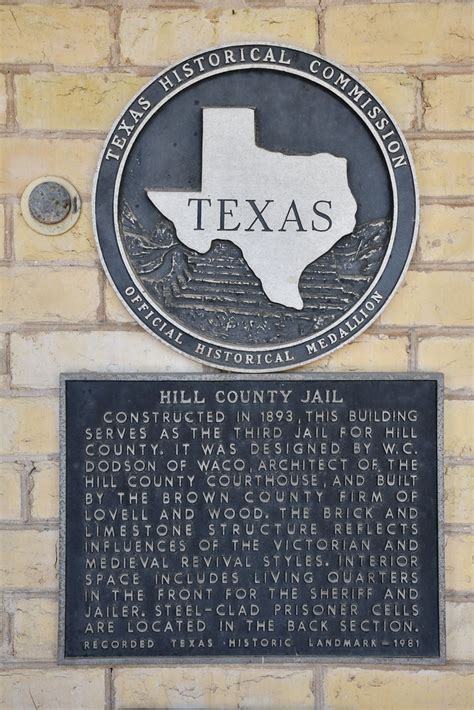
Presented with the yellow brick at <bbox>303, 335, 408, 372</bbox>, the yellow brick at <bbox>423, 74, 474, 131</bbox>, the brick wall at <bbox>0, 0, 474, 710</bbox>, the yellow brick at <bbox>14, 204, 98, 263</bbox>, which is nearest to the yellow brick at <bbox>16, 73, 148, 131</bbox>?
the brick wall at <bbox>0, 0, 474, 710</bbox>

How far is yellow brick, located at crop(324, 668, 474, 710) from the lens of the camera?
219 inches

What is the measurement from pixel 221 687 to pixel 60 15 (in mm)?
3033

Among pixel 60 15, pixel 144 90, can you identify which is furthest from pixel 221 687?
pixel 60 15

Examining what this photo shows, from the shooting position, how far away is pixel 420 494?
555 centimetres

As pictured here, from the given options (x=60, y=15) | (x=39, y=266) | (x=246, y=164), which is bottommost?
(x=39, y=266)

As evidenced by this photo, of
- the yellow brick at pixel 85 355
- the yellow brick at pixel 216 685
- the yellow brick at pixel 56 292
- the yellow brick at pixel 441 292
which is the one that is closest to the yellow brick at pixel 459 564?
the yellow brick at pixel 216 685

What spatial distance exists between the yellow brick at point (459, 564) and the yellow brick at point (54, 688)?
1.58 metres

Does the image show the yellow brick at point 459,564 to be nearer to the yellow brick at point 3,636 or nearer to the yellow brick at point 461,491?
the yellow brick at point 461,491

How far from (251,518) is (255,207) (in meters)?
1.36

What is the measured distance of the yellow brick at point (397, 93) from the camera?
5.60 meters

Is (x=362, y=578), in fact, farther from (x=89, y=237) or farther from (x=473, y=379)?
(x=89, y=237)

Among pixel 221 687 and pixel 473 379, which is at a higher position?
pixel 473 379

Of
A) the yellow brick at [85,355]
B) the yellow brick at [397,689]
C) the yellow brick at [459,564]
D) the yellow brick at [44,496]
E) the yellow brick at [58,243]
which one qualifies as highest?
the yellow brick at [58,243]

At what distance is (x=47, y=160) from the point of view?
5.61m
